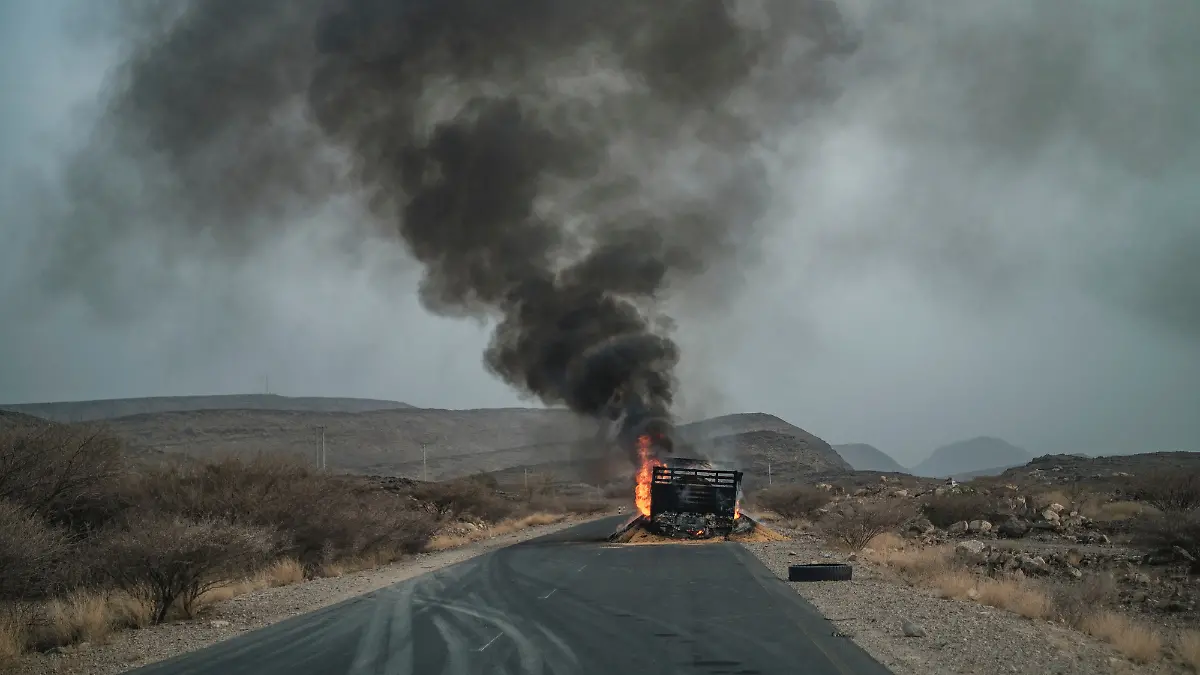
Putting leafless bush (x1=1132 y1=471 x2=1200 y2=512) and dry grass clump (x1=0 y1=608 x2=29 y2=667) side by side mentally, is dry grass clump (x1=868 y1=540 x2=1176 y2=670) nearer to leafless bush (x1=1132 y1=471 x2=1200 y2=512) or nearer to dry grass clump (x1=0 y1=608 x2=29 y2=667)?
dry grass clump (x1=0 y1=608 x2=29 y2=667)

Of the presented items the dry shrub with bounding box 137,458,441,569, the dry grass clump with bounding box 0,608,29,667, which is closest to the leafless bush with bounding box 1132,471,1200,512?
the dry shrub with bounding box 137,458,441,569

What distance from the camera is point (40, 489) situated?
1898 cm

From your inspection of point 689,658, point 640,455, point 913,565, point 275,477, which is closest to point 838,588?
point 913,565

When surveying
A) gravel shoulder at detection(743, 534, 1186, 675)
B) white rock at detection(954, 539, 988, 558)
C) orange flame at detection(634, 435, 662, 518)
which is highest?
orange flame at detection(634, 435, 662, 518)

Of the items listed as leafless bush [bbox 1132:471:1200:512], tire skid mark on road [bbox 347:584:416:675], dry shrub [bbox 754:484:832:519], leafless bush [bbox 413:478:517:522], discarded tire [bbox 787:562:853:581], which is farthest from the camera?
dry shrub [bbox 754:484:832:519]

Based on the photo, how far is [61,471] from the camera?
64.5 feet

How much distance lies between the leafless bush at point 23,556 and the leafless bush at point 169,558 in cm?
99

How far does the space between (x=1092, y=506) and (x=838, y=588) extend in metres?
28.0

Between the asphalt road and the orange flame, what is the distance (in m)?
14.8

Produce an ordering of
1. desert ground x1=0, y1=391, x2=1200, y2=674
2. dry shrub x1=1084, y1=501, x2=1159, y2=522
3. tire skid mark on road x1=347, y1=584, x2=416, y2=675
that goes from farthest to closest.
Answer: dry shrub x1=1084, y1=501, x2=1159, y2=522
desert ground x1=0, y1=391, x2=1200, y2=674
tire skid mark on road x1=347, y1=584, x2=416, y2=675

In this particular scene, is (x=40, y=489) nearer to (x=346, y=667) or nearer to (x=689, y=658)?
(x=346, y=667)

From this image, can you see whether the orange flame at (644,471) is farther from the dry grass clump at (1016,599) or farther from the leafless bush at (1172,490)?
the dry grass clump at (1016,599)

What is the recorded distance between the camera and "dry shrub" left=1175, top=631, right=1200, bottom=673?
10.6m

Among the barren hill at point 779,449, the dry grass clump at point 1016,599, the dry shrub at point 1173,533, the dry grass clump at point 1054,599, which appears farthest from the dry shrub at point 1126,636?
the barren hill at point 779,449
